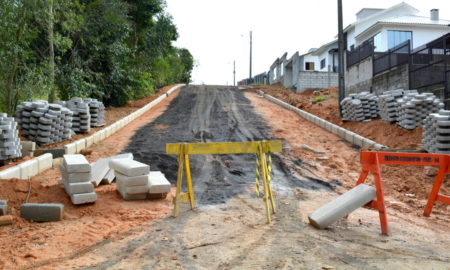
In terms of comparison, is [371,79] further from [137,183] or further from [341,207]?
[137,183]

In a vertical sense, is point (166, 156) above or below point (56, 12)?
below

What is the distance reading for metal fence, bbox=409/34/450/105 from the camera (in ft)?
39.5

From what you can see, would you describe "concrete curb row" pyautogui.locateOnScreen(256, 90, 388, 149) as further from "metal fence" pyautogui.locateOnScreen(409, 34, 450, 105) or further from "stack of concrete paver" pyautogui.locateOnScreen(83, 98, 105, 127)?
"stack of concrete paver" pyautogui.locateOnScreen(83, 98, 105, 127)

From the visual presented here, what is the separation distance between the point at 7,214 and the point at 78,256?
7.03ft

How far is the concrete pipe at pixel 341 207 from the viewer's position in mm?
4832

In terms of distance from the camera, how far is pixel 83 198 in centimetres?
609

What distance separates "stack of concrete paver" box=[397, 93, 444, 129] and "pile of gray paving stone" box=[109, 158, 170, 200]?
332 inches

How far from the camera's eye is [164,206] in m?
6.24

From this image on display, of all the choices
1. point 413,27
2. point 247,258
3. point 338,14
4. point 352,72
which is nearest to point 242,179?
point 247,258

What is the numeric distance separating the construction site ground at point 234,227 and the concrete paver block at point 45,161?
0.24m

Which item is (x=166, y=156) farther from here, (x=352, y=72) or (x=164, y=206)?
(x=352, y=72)

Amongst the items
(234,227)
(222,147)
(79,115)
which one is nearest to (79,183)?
(222,147)

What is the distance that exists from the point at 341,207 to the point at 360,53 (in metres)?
17.1

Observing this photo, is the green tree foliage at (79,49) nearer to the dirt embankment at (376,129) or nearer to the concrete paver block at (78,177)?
the concrete paver block at (78,177)
